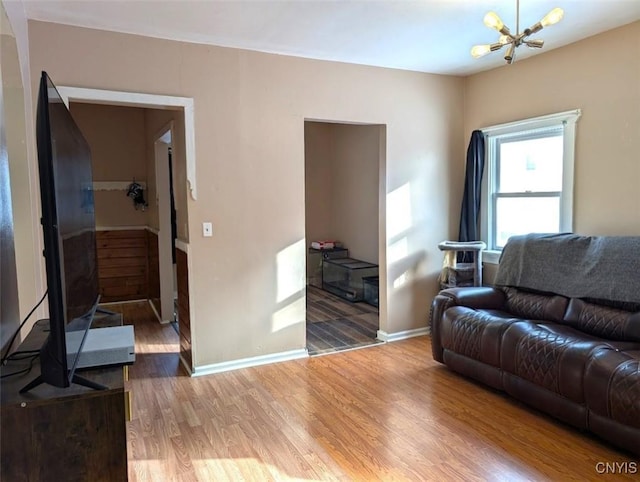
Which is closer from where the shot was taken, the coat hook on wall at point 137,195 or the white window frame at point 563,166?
the white window frame at point 563,166

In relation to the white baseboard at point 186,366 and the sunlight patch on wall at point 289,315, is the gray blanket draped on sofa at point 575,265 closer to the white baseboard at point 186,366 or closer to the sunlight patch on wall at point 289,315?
the sunlight patch on wall at point 289,315

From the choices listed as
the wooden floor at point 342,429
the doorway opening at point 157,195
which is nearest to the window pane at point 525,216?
the wooden floor at point 342,429

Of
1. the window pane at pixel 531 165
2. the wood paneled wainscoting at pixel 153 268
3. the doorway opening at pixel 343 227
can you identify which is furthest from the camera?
the doorway opening at pixel 343 227

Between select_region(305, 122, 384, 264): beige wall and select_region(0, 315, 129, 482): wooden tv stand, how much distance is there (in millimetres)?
5109

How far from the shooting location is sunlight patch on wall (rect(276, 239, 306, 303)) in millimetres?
3920

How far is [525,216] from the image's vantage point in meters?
4.21

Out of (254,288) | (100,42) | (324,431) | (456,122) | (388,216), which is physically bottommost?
(324,431)

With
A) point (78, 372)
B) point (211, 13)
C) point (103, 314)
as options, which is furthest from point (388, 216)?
point (78, 372)

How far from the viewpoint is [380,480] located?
2223 millimetres

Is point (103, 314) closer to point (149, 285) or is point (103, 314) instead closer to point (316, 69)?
point (316, 69)

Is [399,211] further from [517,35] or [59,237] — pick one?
[59,237]

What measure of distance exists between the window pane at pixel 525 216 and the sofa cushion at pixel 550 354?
1.20 metres

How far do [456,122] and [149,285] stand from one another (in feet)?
14.6

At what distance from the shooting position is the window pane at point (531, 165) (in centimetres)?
389
